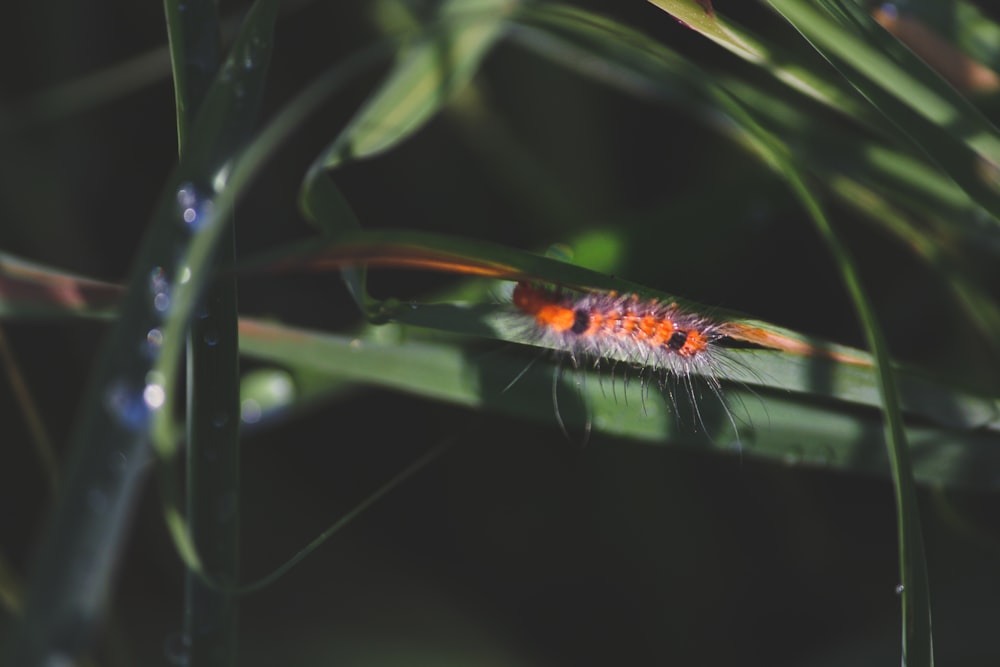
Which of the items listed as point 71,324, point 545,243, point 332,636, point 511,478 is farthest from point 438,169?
point 332,636

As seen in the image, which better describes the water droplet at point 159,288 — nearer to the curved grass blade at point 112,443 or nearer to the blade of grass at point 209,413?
the curved grass blade at point 112,443

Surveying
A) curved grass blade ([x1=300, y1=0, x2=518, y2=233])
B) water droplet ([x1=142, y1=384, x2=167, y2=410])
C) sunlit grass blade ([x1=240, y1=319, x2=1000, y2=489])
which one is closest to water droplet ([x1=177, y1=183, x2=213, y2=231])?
water droplet ([x1=142, y1=384, x2=167, y2=410])

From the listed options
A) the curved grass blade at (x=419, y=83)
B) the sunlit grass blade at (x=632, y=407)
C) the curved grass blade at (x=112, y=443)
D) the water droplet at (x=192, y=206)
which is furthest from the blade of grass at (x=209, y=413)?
the sunlit grass blade at (x=632, y=407)

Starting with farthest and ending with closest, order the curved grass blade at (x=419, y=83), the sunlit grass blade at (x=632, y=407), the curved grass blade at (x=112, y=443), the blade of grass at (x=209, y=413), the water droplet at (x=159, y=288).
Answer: the curved grass blade at (x=419, y=83) < the sunlit grass blade at (x=632, y=407) < the blade of grass at (x=209, y=413) < the water droplet at (x=159, y=288) < the curved grass blade at (x=112, y=443)

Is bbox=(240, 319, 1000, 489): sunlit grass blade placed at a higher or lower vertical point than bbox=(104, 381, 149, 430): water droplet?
higher

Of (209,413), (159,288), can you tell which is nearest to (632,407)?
(209,413)

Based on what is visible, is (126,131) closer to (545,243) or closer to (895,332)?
(545,243)

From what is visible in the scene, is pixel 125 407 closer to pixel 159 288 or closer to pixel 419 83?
pixel 159 288

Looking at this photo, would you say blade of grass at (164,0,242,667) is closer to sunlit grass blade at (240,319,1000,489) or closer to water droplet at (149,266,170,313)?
water droplet at (149,266,170,313)
